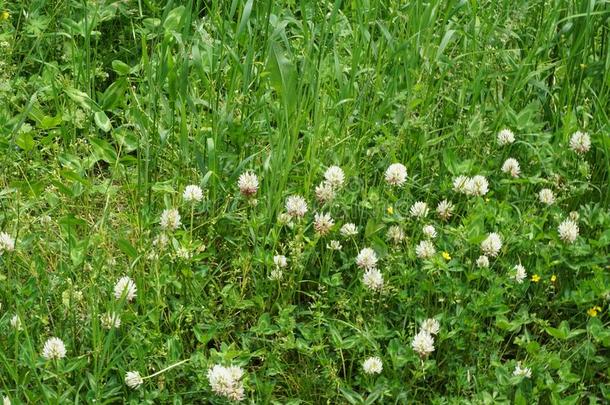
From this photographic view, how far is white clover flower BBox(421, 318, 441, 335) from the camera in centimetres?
297

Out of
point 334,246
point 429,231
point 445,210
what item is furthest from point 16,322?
point 445,210

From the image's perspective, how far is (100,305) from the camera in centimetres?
301

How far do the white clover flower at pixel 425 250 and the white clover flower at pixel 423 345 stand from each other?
0.25 meters

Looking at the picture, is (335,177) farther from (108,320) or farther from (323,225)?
(108,320)

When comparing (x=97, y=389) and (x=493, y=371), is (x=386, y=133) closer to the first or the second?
(x=493, y=371)

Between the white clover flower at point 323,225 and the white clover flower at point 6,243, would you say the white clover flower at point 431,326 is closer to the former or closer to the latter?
the white clover flower at point 323,225

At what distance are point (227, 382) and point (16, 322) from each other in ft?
1.75

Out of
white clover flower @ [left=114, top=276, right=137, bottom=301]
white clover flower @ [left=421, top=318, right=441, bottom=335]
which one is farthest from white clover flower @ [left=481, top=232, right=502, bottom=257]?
white clover flower @ [left=114, top=276, right=137, bottom=301]

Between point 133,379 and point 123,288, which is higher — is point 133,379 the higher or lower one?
the lower one

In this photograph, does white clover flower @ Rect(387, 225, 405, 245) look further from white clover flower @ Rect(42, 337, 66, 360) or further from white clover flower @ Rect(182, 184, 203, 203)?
white clover flower @ Rect(42, 337, 66, 360)

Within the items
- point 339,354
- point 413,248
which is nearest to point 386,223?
point 413,248

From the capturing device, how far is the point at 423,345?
2906mm

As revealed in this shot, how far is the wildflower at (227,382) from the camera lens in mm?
2779

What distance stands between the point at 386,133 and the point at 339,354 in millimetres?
732
